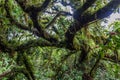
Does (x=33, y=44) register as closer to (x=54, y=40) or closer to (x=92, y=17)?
(x=54, y=40)

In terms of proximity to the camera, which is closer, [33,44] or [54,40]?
[54,40]

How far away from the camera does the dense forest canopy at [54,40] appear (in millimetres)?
3486

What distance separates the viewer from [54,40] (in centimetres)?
402

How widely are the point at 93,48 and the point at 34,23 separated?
88cm

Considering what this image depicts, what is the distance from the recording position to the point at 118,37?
257 centimetres

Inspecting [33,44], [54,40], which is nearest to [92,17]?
[54,40]

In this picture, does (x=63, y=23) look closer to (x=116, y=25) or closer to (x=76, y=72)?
(x=76, y=72)

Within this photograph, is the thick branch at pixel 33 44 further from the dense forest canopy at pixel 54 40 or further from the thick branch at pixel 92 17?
the thick branch at pixel 92 17

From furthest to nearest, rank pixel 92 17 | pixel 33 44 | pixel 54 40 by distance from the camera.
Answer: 1. pixel 33 44
2. pixel 54 40
3. pixel 92 17

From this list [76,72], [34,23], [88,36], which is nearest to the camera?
[34,23]

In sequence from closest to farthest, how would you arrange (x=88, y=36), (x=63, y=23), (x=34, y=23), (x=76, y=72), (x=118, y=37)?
(x=118, y=37) → (x=34, y=23) → (x=88, y=36) → (x=63, y=23) → (x=76, y=72)

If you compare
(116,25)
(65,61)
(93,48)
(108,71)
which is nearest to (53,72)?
(65,61)

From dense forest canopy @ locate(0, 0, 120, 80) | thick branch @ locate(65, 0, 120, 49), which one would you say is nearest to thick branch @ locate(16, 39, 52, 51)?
dense forest canopy @ locate(0, 0, 120, 80)

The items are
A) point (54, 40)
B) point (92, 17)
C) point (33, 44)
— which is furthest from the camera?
point (33, 44)
